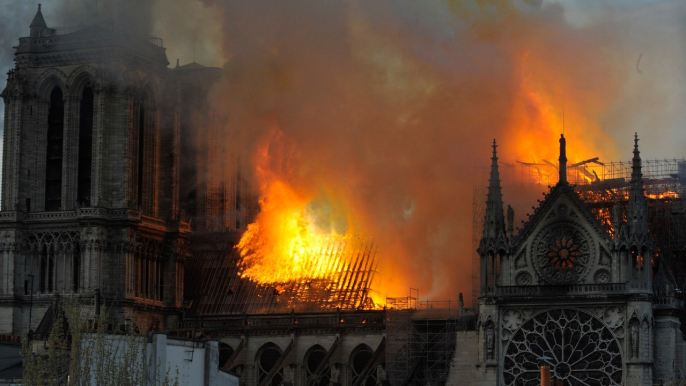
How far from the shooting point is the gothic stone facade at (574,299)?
298 feet

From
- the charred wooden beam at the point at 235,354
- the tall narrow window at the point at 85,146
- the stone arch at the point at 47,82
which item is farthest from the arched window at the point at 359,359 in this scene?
the stone arch at the point at 47,82

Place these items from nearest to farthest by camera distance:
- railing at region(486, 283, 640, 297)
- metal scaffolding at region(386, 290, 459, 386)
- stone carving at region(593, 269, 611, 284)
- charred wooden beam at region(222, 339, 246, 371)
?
railing at region(486, 283, 640, 297) → stone carving at region(593, 269, 611, 284) → metal scaffolding at region(386, 290, 459, 386) → charred wooden beam at region(222, 339, 246, 371)

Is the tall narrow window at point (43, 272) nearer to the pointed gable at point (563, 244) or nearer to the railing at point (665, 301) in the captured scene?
the pointed gable at point (563, 244)

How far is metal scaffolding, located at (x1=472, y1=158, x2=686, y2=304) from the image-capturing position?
97.2 meters

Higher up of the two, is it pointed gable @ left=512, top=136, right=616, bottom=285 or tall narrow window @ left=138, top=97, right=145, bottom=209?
tall narrow window @ left=138, top=97, right=145, bottom=209

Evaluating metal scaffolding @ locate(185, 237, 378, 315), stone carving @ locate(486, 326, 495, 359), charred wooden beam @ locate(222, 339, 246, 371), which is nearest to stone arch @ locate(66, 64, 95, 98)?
metal scaffolding @ locate(185, 237, 378, 315)

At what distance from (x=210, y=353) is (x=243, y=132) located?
128 feet

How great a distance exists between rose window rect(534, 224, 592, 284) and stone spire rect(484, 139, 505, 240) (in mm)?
2284

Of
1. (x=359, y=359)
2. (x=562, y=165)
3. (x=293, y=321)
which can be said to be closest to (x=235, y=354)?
(x=293, y=321)

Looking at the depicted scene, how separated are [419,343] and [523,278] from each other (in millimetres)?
8640

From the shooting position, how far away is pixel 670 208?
319 ft

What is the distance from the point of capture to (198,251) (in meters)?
119

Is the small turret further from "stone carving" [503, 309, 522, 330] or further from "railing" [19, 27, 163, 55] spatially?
"railing" [19, 27, 163, 55]

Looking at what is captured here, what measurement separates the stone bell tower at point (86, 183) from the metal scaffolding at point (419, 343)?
18476 mm
